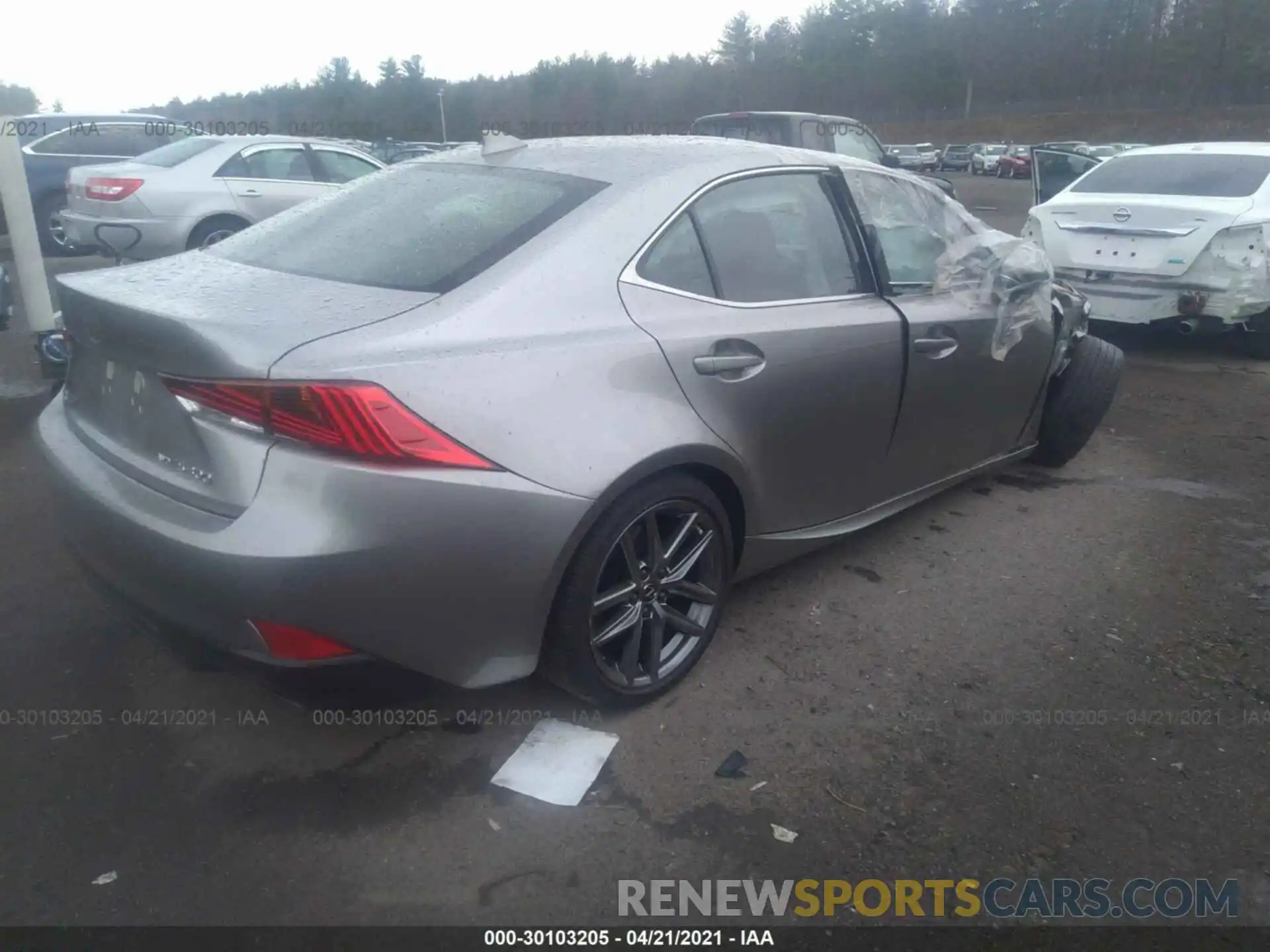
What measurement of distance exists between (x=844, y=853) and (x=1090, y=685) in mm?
1203

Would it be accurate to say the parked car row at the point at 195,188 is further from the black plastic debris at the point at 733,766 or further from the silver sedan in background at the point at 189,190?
the black plastic debris at the point at 733,766

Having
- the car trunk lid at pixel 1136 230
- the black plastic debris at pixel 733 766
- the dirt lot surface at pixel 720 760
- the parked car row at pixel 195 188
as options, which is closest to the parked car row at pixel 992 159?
the car trunk lid at pixel 1136 230

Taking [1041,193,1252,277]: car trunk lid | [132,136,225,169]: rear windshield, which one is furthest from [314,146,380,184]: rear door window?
[1041,193,1252,277]: car trunk lid

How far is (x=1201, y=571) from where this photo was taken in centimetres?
395

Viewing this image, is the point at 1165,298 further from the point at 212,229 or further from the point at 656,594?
the point at 212,229

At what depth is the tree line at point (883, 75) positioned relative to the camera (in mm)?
51875

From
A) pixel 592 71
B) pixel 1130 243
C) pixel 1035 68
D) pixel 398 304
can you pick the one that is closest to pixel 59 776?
pixel 398 304

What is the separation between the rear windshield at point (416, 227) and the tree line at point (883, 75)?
4175 cm

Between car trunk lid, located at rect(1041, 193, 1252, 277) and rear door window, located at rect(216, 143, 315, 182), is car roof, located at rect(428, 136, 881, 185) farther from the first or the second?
rear door window, located at rect(216, 143, 315, 182)

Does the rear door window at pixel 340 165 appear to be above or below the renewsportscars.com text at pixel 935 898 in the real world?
above

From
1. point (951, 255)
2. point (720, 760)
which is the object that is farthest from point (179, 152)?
point (720, 760)

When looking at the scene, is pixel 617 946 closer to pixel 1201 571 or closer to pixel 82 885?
pixel 82 885

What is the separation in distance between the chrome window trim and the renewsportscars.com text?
1569 mm

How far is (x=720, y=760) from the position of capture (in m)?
2.76
